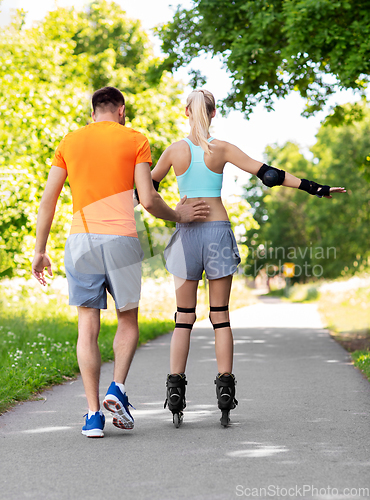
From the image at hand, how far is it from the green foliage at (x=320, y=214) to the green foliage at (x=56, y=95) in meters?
14.8

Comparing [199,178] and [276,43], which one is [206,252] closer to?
[199,178]

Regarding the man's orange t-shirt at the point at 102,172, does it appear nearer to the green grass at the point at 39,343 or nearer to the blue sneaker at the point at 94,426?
the blue sneaker at the point at 94,426

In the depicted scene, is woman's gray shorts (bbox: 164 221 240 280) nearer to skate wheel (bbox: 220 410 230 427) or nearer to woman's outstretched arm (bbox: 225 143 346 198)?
woman's outstretched arm (bbox: 225 143 346 198)

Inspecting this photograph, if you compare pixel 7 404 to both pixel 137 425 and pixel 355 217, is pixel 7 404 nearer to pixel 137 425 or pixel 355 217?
pixel 137 425

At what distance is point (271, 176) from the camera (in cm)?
424

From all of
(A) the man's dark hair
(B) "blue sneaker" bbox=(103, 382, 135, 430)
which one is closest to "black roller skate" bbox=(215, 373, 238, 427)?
(B) "blue sneaker" bbox=(103, 382, 135, 430)

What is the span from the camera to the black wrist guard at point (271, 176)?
4.23 m

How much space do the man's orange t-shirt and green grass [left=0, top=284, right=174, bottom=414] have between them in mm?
1802

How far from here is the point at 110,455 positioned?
3.39 meters

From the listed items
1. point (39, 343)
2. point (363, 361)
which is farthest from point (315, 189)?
point (39, 343)

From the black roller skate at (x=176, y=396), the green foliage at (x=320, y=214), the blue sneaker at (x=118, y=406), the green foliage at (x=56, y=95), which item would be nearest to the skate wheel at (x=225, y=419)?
the black roller skate at (x=176, y=396)

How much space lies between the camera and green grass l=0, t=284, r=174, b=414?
217 inches

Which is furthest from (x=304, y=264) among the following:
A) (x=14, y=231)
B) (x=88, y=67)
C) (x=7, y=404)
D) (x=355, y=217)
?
(x=7, y=404)

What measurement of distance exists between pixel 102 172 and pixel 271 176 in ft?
3.88
